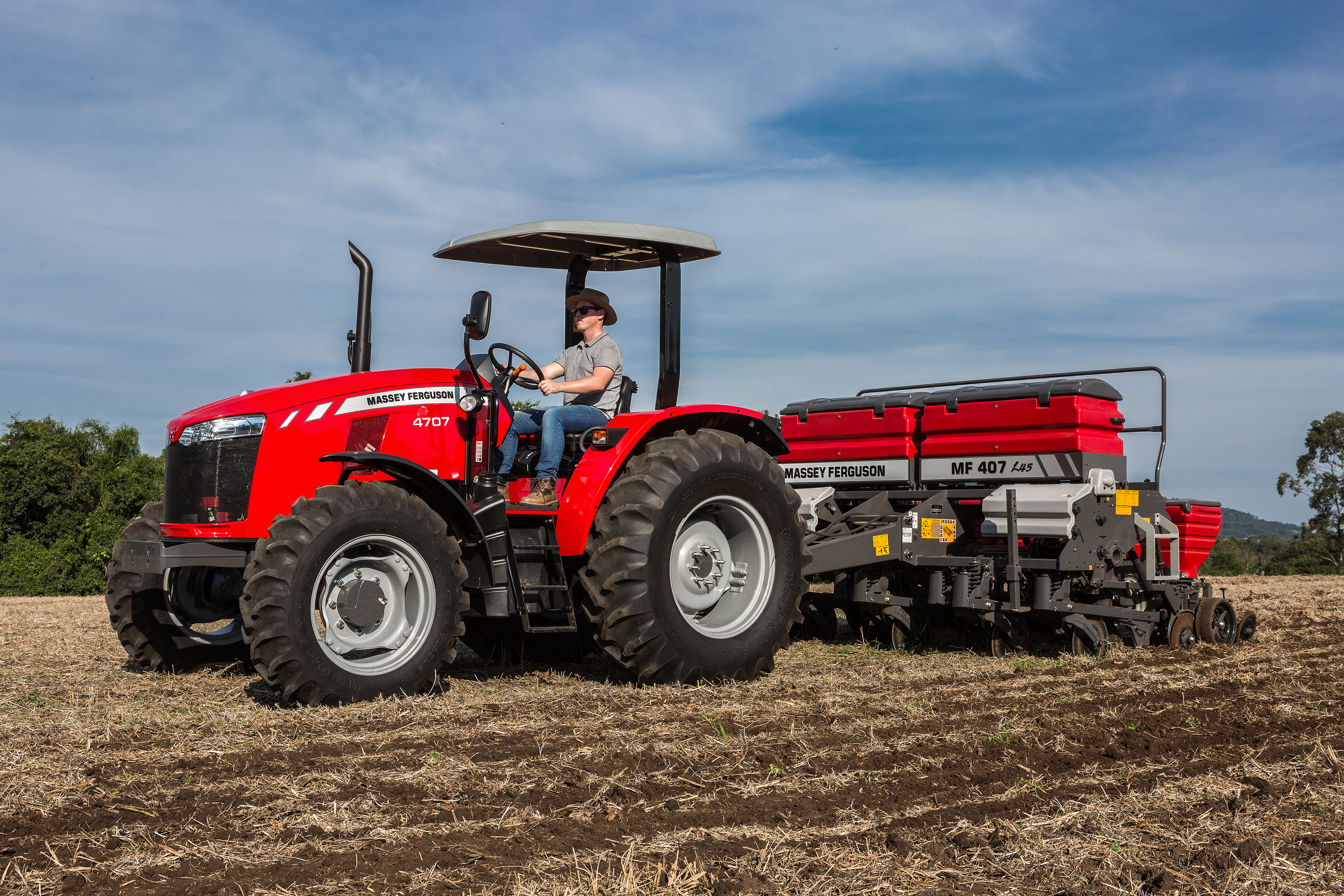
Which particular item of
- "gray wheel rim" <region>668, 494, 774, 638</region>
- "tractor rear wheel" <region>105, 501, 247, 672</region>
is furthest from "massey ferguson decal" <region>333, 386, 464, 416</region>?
"gray wheel rim" <region>668, 494, 774, 638</region>

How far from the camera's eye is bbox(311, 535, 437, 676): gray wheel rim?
17.3 feet

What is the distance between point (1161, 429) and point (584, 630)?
4.67 meters

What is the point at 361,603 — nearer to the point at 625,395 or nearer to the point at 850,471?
the point at 625,395

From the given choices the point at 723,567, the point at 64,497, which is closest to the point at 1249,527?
the point at 64,497

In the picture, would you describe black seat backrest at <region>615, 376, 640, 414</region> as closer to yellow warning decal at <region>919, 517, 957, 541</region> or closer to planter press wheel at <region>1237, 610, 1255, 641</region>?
yellow warning decal at <region>919, 517, 957, 541</region>

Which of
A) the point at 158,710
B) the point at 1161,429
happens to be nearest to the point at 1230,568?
the point at 1161,429

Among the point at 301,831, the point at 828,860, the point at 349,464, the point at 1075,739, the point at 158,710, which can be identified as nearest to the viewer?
the point at 828,860

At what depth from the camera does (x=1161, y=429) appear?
8492mm

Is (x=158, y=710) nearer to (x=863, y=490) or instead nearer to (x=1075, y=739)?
(x=1075, y=739)

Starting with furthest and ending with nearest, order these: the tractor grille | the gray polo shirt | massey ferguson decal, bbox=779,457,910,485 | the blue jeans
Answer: massey ferguson decal, bbox=779,457,910,485 → the gray polo shirt → the blue jeans → the tractor grille

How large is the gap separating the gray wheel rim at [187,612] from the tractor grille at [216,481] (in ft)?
2.60

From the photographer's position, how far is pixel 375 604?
17.7ft

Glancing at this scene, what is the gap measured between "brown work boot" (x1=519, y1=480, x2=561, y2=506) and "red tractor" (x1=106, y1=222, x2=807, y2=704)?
0.07 meters

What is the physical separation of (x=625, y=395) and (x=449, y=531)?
5.04ft
